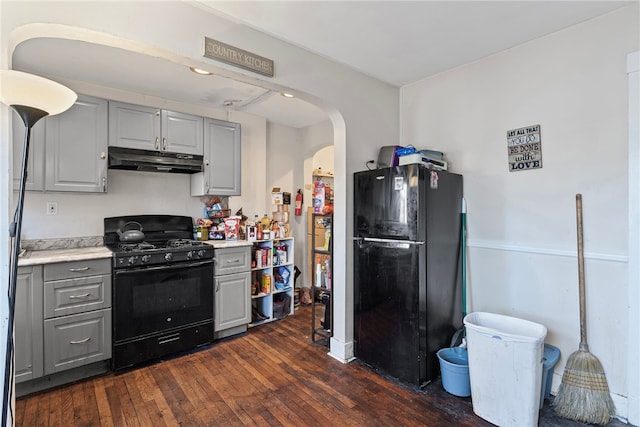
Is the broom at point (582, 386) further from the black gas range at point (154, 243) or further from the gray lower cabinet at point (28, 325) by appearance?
the gray lower cabinet at point (28, 325)

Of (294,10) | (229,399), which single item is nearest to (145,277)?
(229,399)

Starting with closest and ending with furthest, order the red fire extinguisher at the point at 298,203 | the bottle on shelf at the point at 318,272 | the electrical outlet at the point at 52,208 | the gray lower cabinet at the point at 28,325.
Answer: the gray lower cabinet at the point at 28,325, the electrical outlet at the point at 52,208, the bottle on shelf at the point at 318,272, the red fire extinguisher at the point at 298,203

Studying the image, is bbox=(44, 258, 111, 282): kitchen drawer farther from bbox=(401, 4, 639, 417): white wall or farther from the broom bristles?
the broom bristles

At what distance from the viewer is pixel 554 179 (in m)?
2.16

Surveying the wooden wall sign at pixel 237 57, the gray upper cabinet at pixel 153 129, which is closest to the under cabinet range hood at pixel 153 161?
the gray upper cabinet at pixel 153 129

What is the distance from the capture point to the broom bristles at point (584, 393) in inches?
71.8

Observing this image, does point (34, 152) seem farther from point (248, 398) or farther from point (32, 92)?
point (248, 398)

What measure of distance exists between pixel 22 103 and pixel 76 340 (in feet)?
6.15

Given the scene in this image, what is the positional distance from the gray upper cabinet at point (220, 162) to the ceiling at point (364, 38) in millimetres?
420

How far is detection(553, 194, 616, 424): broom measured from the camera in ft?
5.99

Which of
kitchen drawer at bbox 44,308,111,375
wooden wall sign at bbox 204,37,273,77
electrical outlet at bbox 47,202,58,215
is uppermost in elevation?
wooden wall sign at bbox 204,37,273,77

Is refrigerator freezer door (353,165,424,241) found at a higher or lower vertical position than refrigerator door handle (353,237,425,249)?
higher

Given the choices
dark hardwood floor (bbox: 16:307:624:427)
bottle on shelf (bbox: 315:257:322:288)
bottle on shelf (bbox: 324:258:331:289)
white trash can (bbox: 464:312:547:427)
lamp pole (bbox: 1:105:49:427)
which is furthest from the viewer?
bottle on shelf (bbox: 315:257:322:288)

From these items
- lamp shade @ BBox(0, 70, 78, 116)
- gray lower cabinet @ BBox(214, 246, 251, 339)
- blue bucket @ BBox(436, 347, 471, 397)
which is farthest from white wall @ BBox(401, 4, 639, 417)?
lamp shade @ BBox(0, 70, 78, 116)
